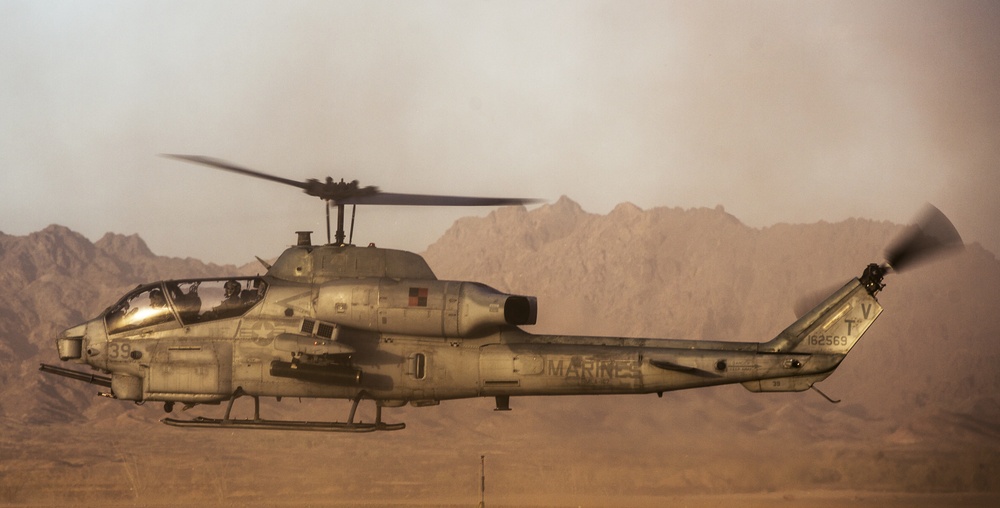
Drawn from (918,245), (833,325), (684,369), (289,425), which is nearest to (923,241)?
(918,245)

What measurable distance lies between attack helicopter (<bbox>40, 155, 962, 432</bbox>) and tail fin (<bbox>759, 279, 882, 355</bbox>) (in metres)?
0.03

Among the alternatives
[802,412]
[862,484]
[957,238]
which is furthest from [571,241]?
[957,238]

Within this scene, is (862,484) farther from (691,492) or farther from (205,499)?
(205,499)

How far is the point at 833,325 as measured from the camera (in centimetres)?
2464

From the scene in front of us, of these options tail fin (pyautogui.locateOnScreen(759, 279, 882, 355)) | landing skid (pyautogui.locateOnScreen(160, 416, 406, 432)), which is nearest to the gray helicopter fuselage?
tail fin (pyautogui.locateOnScreen(759, 279, 882, 355))

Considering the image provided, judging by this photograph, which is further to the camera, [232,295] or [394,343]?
[232,295]

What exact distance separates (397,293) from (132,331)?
5.59 meters

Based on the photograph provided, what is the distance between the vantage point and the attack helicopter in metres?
24.4

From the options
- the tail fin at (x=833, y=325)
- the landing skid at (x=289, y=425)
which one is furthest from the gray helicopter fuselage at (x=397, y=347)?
the landing skid at (x=289, y=425)

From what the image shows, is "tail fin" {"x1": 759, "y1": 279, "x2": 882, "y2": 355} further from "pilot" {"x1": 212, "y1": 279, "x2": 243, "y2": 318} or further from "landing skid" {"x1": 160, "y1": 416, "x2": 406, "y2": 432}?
"pilot" {"x1": 212, "y1": 279, "x2": 243, "y2": 318}

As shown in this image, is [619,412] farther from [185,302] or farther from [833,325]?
[185,302]

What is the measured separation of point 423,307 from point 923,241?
31.9 feet

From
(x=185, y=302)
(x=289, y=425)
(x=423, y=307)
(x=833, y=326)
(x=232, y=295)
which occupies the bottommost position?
(x=289, y=425)

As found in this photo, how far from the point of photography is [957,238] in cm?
2502
